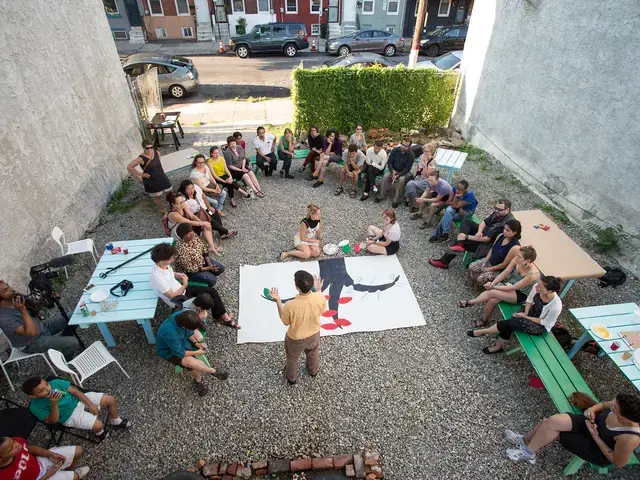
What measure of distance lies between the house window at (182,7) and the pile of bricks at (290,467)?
1007 inches

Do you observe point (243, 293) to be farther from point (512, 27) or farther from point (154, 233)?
point (512, 27)

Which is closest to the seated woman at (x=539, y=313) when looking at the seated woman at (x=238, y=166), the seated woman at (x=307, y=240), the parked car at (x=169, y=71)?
the seated woman at (x=307, y=240)

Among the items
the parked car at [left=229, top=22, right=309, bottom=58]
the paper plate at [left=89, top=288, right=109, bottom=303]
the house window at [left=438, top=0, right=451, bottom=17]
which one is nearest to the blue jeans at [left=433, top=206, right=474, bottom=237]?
the paper plate at [left=89, top=288, right=109, bottom=303]

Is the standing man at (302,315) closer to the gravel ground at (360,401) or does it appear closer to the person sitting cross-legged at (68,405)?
the gravel ground at (360,401)

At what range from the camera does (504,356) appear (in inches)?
185

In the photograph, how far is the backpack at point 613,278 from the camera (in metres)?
5.64

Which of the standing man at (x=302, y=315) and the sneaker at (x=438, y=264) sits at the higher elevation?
the standing man at (x=302, y=315)

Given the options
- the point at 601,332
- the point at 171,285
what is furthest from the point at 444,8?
the point at 171,285

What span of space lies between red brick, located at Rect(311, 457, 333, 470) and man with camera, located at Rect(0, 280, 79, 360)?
309 cm

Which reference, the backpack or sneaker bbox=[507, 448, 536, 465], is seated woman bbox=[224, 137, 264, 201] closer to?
sneaker bbox=[507, 448, 536, 465]

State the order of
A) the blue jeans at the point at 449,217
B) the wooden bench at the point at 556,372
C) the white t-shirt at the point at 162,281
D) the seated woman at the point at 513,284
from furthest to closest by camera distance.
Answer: the blue jeans at the point at 449,217 → the seated woman at the point at 513,284 → the white t-shirt at the point at 162,281 → the wooden bench at the point at 556,372

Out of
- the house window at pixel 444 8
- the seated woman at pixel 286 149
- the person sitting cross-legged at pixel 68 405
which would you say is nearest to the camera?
the person sitting cross-legged at pixel 68 405

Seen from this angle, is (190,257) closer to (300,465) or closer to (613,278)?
(300,465)

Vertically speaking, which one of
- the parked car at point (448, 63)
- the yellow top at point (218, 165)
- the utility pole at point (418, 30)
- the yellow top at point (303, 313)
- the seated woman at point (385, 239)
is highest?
the utility pole at point (418, 30)
